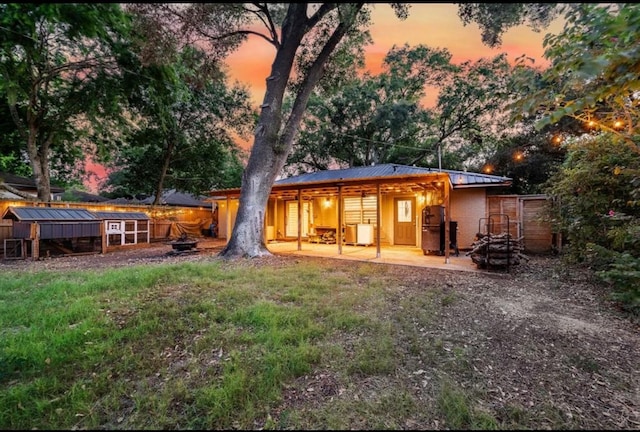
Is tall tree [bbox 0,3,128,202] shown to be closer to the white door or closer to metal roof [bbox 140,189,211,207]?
metal roof [bbox 140,189,211,207]

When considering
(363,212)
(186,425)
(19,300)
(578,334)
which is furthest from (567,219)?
(19,300)

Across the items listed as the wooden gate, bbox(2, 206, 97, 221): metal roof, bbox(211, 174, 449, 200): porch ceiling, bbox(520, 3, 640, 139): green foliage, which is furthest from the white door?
bbox(520, 3, 640, 139): green foliage

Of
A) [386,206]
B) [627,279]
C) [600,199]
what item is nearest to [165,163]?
[386,206]

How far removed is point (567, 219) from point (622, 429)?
5503 millimetres

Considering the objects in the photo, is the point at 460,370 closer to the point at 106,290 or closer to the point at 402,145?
the point at 106,290

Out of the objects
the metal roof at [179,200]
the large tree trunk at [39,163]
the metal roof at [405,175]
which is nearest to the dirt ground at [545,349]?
the metal roof at [405,175]

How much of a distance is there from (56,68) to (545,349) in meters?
11.1

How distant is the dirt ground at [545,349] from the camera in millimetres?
2035

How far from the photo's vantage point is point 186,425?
5.91ft

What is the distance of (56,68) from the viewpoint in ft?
23.0

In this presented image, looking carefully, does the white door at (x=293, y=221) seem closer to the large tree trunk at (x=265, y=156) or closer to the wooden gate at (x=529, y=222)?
the large tree trunk at (x=265, y=156)

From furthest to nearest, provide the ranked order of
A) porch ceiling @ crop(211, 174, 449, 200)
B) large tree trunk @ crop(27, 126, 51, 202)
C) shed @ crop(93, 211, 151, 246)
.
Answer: shed @ crop(93, 211, 151, 246) → large tree trunk @ crop(27, 126, 51, 202) → porch ceiling @ crop(211, 174, 449, 200)

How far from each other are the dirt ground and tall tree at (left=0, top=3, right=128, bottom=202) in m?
3.02

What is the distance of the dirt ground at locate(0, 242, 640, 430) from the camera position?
2035 millimetres
